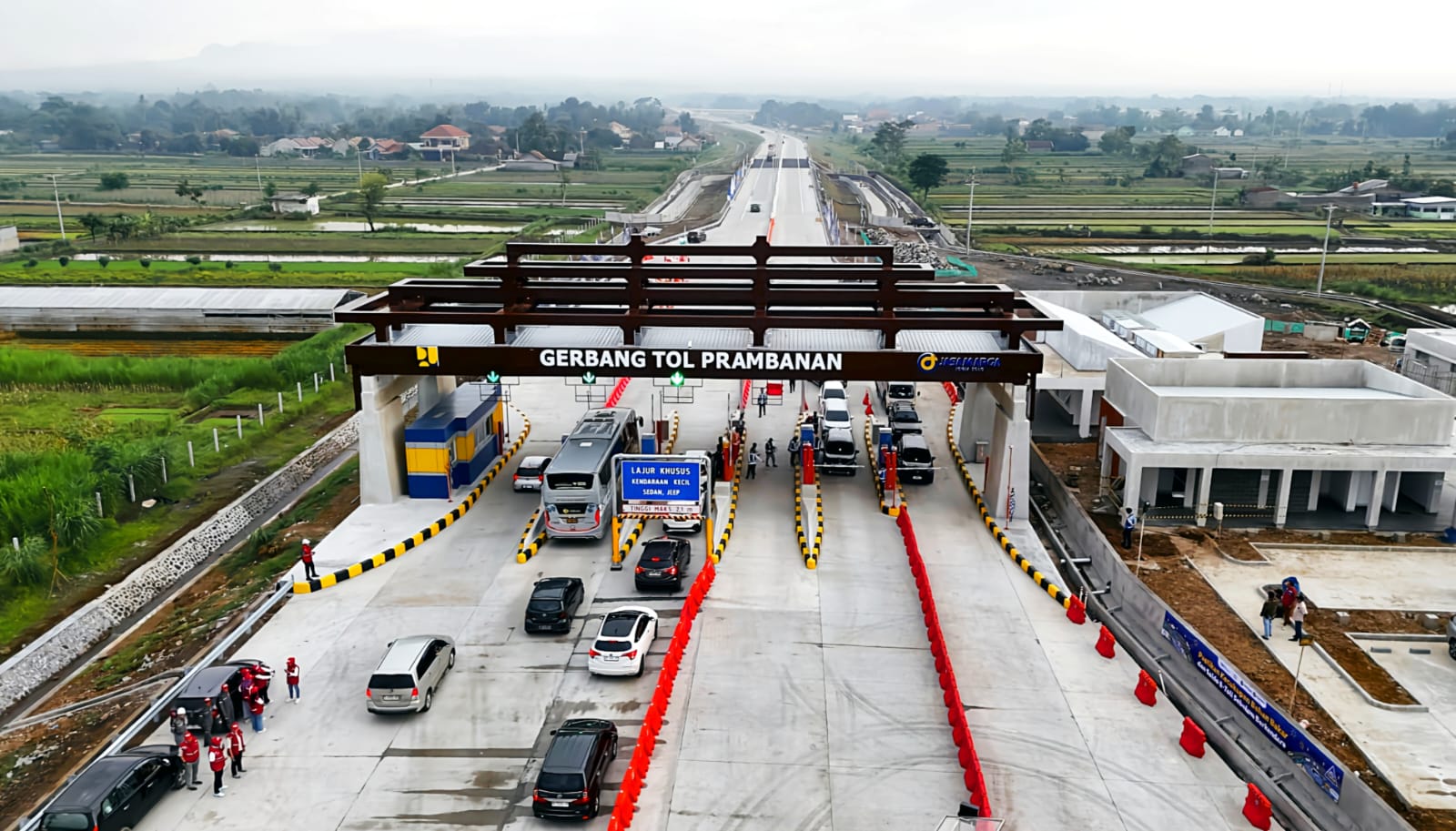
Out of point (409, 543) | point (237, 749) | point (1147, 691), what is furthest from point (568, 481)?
point (1147, 691)

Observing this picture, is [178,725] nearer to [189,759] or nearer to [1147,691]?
[189,759]

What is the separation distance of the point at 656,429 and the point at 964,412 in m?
12.7

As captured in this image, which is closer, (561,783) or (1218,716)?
(561,783)

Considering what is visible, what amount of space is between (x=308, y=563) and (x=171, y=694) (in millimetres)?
6412

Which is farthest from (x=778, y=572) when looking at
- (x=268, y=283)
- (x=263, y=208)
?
(x=263, y=208)

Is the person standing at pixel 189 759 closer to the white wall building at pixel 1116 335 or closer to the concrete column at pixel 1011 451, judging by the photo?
the concrete column at pixel 1011 451

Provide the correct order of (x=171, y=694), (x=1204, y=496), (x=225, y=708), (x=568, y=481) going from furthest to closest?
(x=1204, y=496), (x=568, y=481), (x=171, y=694), (x=225, y=708)

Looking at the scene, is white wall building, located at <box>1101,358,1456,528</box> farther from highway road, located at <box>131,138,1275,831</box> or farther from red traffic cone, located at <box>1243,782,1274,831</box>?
red traffic cone, located at <box>1243,782,1274,831</box>

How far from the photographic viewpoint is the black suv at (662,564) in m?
29.1

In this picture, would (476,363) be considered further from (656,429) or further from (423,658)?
(423,658)

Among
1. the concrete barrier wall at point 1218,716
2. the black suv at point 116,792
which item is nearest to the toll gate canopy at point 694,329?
the concrete barrier wall at point 1218,716

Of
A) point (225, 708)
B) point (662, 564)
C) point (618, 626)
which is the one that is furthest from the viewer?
point (662, 564)

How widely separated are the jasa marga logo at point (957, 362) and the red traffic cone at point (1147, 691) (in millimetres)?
12769

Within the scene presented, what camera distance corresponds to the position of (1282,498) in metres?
34.5
